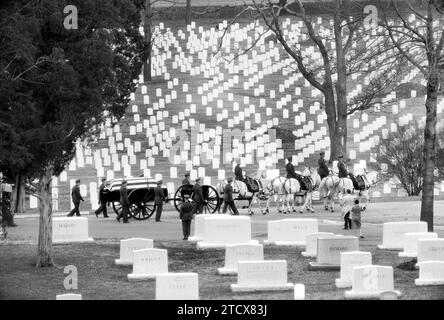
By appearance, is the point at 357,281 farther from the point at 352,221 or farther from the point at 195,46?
the point at 195,46

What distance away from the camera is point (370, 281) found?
22.3m

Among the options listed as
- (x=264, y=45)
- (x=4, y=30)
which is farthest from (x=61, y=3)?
(x=264, y=45)

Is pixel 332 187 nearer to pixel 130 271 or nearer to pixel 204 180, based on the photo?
pixel 204 180

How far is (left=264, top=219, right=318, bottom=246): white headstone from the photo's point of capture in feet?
103

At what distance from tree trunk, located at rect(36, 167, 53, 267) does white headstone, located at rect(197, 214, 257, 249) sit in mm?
4158

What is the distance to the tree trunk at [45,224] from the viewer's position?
27469 millimetres

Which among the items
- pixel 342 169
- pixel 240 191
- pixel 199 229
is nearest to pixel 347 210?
pixel 199 229

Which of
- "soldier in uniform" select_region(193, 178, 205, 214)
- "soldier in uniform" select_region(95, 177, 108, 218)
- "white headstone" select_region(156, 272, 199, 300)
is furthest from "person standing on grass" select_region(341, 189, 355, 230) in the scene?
"white headstone" select_region(156, 272, 199, 300)

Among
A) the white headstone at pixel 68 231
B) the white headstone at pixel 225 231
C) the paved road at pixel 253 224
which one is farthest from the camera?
the paved road at pixel 253 224

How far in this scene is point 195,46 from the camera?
7394 cm

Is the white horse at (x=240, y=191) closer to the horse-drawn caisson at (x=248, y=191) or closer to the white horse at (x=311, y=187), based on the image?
the horse-drawn caisson at (x=248, y=191)

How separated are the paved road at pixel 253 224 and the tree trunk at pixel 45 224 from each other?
463 cm

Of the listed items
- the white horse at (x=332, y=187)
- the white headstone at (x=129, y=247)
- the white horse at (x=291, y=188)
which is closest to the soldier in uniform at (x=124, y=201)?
the white horse at (x=291, y=188)

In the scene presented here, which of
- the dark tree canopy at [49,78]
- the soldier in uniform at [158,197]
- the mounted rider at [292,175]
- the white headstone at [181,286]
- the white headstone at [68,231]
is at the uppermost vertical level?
the dark tree canopy at [49,78]
